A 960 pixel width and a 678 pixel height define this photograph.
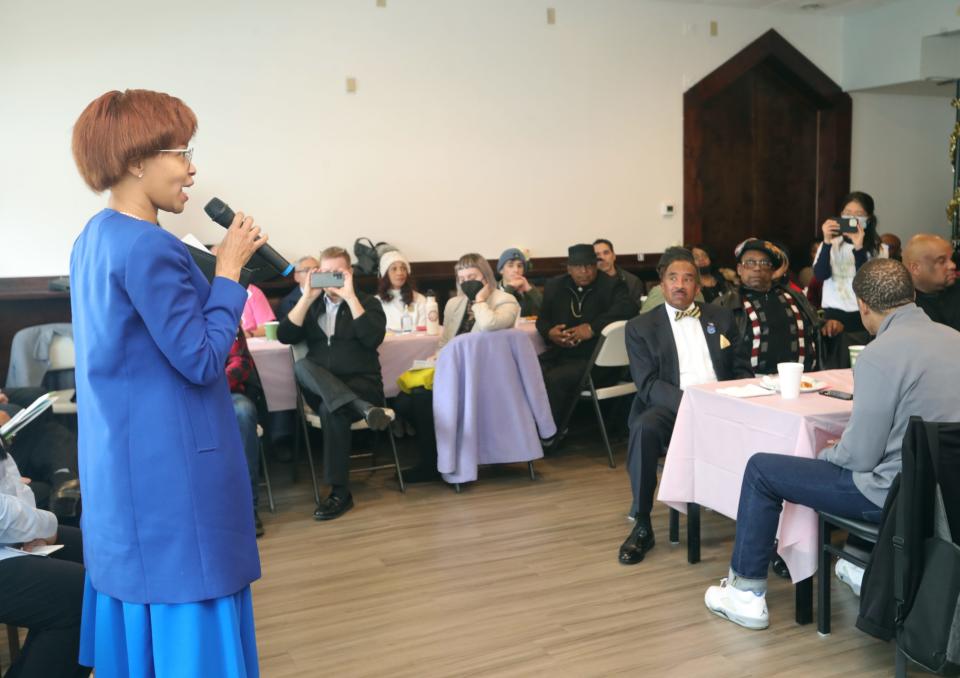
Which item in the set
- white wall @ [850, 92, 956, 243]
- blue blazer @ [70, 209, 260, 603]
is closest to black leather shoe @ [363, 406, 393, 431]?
blue blazer @ [70, 209, 260, 603]

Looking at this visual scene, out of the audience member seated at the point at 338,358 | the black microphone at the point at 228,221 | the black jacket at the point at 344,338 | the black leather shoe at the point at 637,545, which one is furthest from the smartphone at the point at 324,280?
the black microphone at the point at 228,221

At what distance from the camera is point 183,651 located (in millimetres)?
1741

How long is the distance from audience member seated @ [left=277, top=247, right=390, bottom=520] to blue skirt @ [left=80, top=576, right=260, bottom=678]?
9.42 ft

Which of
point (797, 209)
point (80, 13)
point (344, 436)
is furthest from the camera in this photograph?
point (797, 209)

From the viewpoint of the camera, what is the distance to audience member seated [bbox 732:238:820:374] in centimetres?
443

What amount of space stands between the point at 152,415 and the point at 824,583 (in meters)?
2.30

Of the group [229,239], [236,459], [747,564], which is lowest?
[747,564]

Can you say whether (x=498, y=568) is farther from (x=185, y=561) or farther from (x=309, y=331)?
(x=185, y=561)

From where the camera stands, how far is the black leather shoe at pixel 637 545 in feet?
12.4

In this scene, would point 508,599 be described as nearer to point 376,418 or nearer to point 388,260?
point 376,418

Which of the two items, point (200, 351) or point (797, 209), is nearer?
point (200, 351)

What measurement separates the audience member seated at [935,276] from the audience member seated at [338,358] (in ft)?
9.17

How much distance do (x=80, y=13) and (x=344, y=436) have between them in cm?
392

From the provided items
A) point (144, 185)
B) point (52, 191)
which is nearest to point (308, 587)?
point (144, 185)
